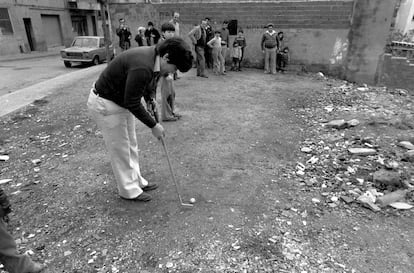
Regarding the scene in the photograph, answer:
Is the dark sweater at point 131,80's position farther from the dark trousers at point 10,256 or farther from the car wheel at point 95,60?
the car wheel at point 95,60

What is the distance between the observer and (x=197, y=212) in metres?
3.09

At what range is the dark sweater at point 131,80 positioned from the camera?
8.12ft

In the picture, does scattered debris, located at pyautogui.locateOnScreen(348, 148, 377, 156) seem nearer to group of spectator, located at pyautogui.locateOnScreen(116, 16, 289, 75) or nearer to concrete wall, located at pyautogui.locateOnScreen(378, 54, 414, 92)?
group of spectator, located at pyautogui.locateOnScreen(116, 16, 289, 75)

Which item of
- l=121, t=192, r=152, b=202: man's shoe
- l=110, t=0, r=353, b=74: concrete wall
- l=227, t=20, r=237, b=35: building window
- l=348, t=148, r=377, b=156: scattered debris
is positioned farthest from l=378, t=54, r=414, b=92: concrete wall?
l=121, t=192, r=152, b=202: man's shoe

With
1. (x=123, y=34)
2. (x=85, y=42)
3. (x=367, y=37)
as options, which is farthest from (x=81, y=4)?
(x=367, y=37)

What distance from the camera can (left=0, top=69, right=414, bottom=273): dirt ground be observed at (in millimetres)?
2529

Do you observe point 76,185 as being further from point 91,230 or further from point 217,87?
point 217,87

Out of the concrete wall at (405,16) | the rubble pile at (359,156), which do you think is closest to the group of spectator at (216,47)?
the rubble pile at (359,156)

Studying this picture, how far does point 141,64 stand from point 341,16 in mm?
9642

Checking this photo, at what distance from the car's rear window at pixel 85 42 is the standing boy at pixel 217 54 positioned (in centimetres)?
776

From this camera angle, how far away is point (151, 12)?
11688 mm

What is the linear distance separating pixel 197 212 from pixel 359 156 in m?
2.54

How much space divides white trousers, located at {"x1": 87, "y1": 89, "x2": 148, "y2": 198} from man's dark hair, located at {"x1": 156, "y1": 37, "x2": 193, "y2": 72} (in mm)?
702

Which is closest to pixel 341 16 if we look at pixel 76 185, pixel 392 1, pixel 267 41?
pixel 392 1
